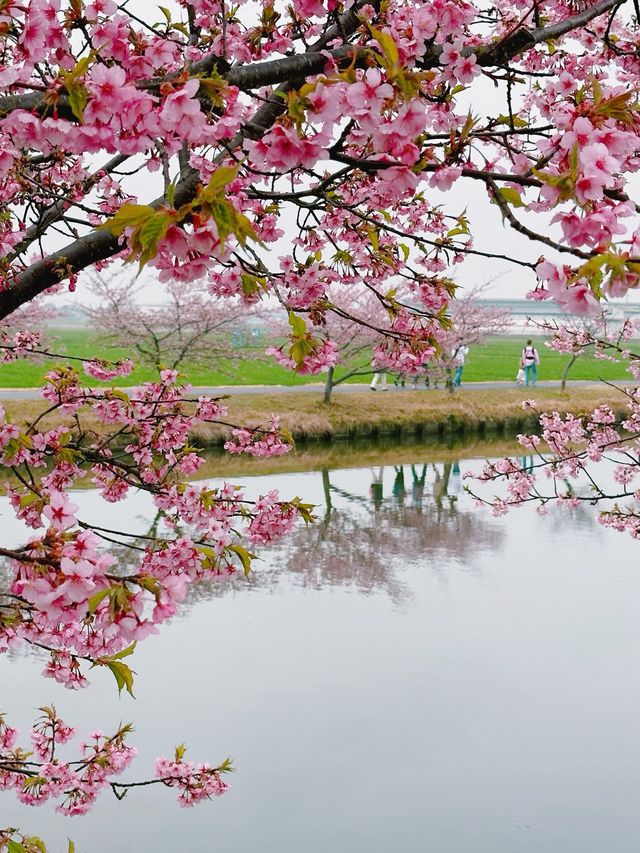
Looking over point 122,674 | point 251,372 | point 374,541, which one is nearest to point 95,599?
point 122,674

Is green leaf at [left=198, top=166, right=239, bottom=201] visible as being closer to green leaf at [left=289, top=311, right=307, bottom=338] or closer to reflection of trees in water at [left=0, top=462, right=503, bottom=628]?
green leaf at [left=289, top=311, right=307, bottom=338]

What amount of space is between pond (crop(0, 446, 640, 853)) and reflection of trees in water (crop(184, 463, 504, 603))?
0.16 feet

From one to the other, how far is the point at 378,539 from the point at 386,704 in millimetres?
4399

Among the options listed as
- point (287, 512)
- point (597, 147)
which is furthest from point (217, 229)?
point (287, 512)

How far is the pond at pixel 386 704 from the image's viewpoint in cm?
553

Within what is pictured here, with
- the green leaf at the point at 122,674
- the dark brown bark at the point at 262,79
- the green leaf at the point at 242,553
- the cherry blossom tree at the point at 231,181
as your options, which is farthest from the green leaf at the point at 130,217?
the green leaf at the point at 242,553

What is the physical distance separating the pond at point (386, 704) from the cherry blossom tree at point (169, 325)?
6.73 meters

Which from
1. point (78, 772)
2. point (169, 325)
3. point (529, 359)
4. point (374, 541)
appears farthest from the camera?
point (529, 359)

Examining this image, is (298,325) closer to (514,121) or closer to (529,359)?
(514,121)

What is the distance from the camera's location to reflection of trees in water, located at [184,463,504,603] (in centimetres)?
970

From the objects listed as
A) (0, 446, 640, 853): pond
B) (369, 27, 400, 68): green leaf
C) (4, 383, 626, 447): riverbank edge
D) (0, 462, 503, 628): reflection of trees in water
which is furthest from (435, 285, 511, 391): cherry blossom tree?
(369, 27, 400, 68): green leaf

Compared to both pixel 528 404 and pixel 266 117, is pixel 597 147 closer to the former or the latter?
pixel 266 117

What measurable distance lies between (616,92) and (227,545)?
1.40m

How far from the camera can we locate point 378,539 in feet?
36.9
